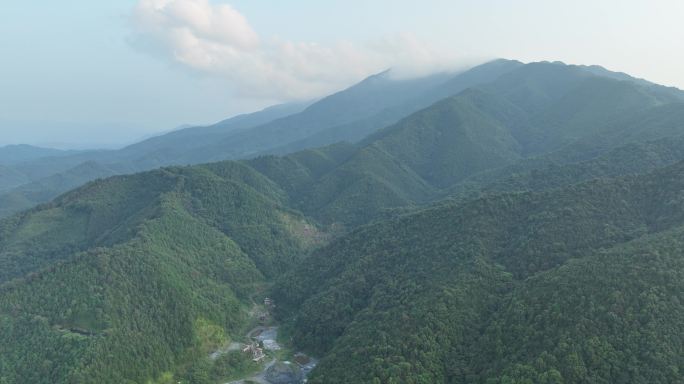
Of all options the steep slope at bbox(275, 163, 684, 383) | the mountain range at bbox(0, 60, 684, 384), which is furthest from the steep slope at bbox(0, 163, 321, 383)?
the steep slope at bbox(275, 163, 684, 383)

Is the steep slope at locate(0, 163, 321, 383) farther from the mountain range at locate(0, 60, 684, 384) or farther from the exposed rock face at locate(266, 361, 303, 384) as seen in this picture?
the exposed rock face at locate(266, 361, 303, 384)

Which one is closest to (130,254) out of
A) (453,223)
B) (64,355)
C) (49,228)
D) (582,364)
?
(64,355)

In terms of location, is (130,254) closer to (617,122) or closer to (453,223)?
(453,223)

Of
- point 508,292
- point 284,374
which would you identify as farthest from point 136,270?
point 508,292

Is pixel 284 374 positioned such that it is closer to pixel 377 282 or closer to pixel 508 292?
pixel 377 282

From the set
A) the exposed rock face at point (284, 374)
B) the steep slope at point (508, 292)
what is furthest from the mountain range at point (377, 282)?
the exposed rock face at point (284, 374)

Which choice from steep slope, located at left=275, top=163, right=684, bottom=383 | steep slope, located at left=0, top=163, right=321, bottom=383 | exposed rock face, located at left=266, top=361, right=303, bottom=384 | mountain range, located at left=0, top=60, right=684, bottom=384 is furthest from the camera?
exposed rock face, located at left=266, top=361, right=303, bottom=384
